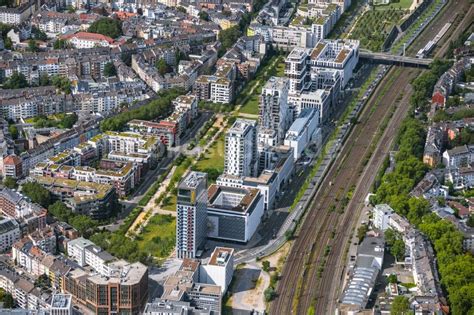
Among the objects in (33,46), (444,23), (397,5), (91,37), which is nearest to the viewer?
(33,46)

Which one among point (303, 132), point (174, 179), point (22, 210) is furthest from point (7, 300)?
point (303, 132)

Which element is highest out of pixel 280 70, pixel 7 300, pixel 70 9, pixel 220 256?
pixel 70 9

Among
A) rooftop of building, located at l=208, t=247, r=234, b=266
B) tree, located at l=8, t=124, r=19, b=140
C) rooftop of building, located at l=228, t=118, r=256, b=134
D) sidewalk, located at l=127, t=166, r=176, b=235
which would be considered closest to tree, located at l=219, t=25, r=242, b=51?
tree, located at l=8, t=124, r=19, b=140

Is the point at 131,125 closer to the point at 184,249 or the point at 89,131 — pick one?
the point at 89,131

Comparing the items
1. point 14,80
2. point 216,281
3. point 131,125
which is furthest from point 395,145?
point 14,80

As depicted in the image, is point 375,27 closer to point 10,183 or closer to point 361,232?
point 361,232

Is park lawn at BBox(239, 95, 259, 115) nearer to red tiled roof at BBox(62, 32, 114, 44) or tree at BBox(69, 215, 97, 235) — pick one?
red tiled roof at BBox(62, 32, 114, 44)

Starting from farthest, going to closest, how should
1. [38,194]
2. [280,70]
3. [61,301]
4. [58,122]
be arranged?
[280,70]
[58,122]
[38,194]
[61,301]
